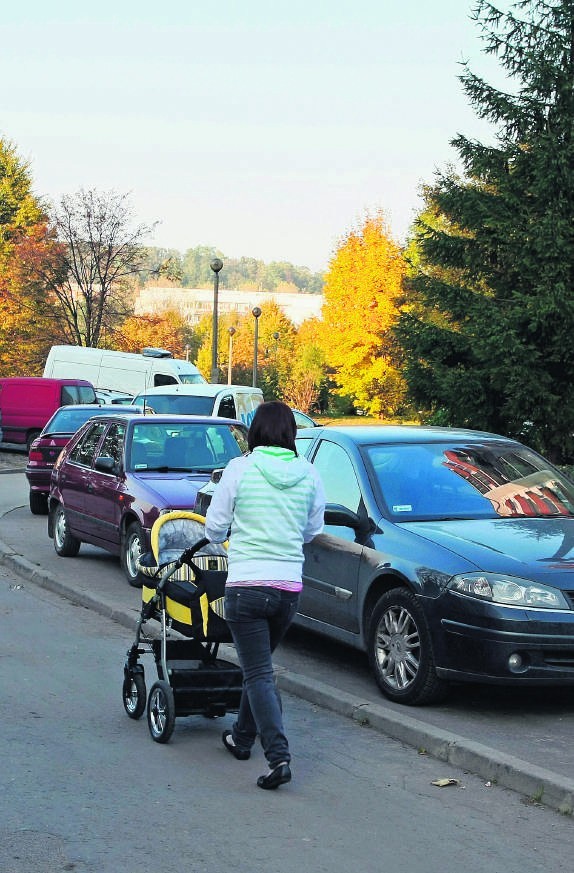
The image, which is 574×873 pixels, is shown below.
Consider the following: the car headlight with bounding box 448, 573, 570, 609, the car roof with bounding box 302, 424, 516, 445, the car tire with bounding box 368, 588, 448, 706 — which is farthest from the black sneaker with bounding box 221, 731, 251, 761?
the car roof with bounding box 302, 424, 516, 445

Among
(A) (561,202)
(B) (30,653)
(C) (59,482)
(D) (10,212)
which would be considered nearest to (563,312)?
(A) (561,202)

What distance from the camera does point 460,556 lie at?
24.0ft

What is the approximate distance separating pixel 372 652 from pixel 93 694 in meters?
1.68

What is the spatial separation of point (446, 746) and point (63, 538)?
891cm

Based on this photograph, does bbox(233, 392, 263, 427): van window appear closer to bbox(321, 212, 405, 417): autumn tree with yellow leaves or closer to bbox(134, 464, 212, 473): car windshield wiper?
bbox(134, 464, 212, 473): car windshield wiper

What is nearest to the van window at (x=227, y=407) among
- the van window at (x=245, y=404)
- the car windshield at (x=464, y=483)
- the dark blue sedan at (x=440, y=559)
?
the van window at (x=245, y=404)

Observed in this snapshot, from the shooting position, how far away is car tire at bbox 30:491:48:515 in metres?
19.7

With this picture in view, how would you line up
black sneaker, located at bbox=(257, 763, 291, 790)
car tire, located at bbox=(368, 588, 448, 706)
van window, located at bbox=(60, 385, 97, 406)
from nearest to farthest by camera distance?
black sneaker, located at bbox=(257, 763, 291, 790), car tire, located at bbox=(368, 588, 448, 706), van window, located at bbox=(60, 385, 97, 406)

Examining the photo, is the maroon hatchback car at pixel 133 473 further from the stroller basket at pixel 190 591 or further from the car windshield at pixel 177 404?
the car windshield at pixel 177 404

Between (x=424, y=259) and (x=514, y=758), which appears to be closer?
(x=514, y=758)

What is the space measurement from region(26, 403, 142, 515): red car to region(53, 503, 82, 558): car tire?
13.1 ft

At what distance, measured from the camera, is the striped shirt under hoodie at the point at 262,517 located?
575 cm

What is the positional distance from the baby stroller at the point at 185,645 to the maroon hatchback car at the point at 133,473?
476 cm

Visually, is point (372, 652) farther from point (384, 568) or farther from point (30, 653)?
point (30, 653)
